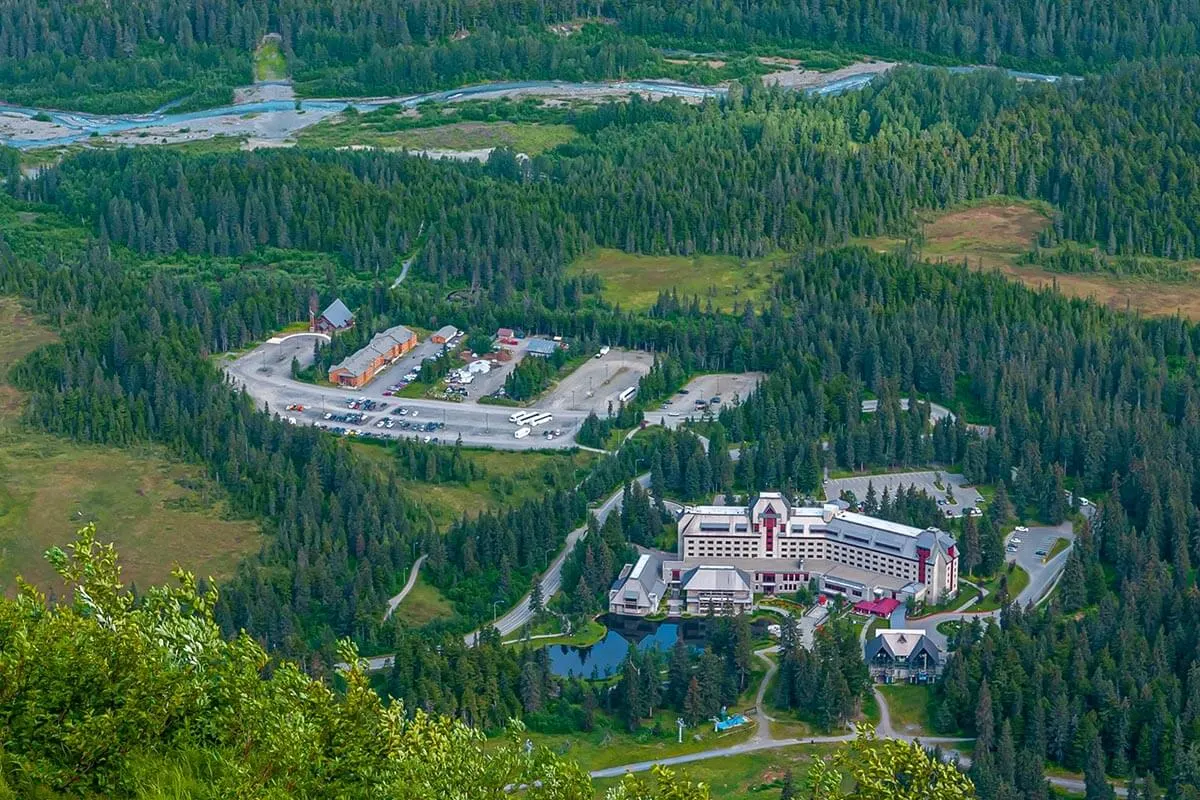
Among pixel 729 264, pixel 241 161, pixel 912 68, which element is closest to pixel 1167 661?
pixel 729 264

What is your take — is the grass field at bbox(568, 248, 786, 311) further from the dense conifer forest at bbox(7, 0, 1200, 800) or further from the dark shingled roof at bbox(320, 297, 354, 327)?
the dark shingled roof at bbox(320, 297, 354, 327)

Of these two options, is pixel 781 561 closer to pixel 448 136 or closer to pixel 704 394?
pixel 704 394

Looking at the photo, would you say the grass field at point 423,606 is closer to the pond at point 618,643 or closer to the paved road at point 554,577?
the paved road at point 554,577

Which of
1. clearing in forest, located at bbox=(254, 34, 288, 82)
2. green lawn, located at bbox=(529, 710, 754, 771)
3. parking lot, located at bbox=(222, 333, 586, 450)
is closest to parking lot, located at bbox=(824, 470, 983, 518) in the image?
parking lot, located at bbox=(222, 333, 586, 450)

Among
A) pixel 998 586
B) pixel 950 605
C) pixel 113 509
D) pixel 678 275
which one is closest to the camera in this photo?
pixel 950 605

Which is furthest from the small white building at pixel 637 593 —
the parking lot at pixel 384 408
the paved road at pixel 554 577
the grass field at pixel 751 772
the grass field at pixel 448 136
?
the grass field at pixel 448 136

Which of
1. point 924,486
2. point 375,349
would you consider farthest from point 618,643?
point 375,349
